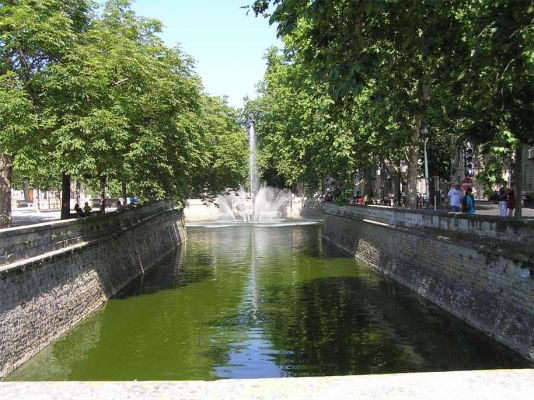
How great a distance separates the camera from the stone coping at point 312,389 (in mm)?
6148

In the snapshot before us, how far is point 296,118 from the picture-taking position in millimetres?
41656

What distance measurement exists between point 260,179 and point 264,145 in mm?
6676

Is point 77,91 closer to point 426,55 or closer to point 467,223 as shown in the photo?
point 426,55

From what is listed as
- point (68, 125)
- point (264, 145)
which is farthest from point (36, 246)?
point (264, 145)

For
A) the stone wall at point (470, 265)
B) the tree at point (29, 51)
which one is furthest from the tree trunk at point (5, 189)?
the stone wall at point (470, 265)

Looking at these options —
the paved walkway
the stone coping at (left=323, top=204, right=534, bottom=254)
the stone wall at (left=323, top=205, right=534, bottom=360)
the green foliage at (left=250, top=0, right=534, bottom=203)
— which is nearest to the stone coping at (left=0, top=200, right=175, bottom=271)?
the paved walkway

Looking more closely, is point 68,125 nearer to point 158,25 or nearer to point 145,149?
point 145,149

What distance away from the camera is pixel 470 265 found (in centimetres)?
1689

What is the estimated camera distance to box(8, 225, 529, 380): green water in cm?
1380

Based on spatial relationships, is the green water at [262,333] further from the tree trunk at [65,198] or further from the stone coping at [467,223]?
the tree trunk at [65,198]

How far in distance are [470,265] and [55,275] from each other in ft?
38.3

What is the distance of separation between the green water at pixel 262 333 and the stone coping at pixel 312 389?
679cm

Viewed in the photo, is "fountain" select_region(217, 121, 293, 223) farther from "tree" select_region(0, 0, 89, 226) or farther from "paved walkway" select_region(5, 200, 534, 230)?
"tree" select_region(0, 0, 89, 226)

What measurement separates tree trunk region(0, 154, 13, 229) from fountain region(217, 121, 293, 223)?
47.7 meters
